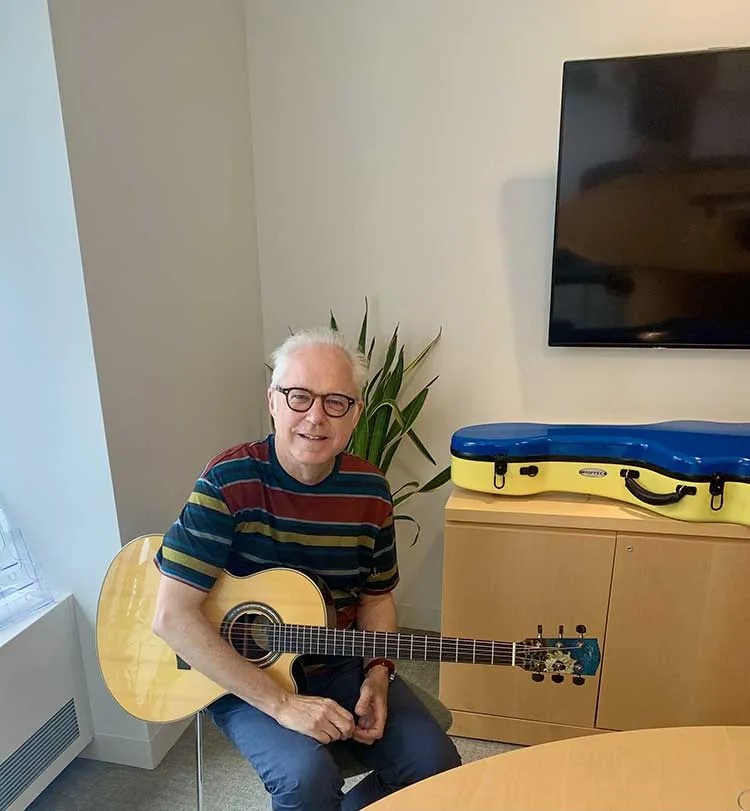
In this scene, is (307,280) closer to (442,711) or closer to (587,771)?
(442,711)

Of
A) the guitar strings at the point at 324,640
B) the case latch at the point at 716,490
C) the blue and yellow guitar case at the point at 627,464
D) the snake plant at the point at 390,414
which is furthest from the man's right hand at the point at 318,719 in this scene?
the case latch at the point at 716,490

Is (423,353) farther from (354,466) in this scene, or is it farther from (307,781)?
(307,781)

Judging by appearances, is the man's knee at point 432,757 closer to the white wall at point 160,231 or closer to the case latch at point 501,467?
the case latch at point 501,467

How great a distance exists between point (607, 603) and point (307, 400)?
1.04 meters

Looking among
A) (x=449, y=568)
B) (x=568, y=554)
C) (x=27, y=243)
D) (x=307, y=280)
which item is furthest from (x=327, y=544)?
(x=307, y=280)

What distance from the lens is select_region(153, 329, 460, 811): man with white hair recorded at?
123 cm

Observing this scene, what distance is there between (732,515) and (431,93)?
4.93 feet

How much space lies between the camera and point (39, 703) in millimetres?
1605

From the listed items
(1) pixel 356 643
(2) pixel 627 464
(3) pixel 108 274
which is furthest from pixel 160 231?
(2) pixel 627 464

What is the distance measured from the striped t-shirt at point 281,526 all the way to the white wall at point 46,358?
0.41m

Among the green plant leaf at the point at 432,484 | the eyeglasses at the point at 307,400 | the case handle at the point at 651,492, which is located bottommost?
the green plant leaf at the point at 432,484

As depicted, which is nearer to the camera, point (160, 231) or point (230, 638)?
point (230, 638)

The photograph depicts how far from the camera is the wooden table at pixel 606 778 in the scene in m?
0.87

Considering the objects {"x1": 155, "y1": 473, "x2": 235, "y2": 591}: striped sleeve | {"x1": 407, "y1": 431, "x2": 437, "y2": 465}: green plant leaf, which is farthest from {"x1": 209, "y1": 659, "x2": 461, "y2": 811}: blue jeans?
{"x1": 407, "y1": 431, "x2": 437, "y2": 465}: green plant leaf
